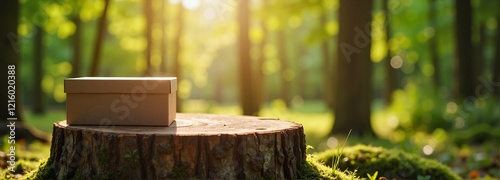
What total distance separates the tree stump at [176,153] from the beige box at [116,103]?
0.20 m

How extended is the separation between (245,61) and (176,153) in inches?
355

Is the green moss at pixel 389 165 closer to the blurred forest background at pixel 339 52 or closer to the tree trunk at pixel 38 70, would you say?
the blurred forest background at pixel 339 52

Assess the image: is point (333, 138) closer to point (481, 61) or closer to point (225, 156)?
point (225, 156)

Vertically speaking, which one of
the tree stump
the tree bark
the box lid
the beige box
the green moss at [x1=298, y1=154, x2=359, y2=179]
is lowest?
the green moss at [x1=298, y1=154, x2=359, y2=179]

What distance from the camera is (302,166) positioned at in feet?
13.6

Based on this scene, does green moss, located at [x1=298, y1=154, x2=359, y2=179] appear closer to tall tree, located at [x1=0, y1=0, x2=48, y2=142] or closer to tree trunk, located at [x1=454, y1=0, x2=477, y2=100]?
tall tree, located at [x1=0, y1=0, x2=48, y2=142]

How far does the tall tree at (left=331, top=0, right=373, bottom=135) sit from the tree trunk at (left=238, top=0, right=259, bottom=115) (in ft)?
9.71

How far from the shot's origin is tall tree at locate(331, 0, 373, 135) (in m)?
9.92

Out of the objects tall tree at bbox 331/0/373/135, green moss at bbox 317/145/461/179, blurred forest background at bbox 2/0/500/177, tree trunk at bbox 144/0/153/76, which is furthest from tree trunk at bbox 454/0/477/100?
tree trunk at bbox 144/0/153/76

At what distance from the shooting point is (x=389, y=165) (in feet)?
17.2

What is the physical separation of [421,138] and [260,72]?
9.85 metres

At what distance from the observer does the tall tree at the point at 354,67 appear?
9.92m

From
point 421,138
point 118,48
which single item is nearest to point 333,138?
point 421,138

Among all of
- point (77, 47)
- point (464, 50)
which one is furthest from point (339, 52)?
point (77, 47)
